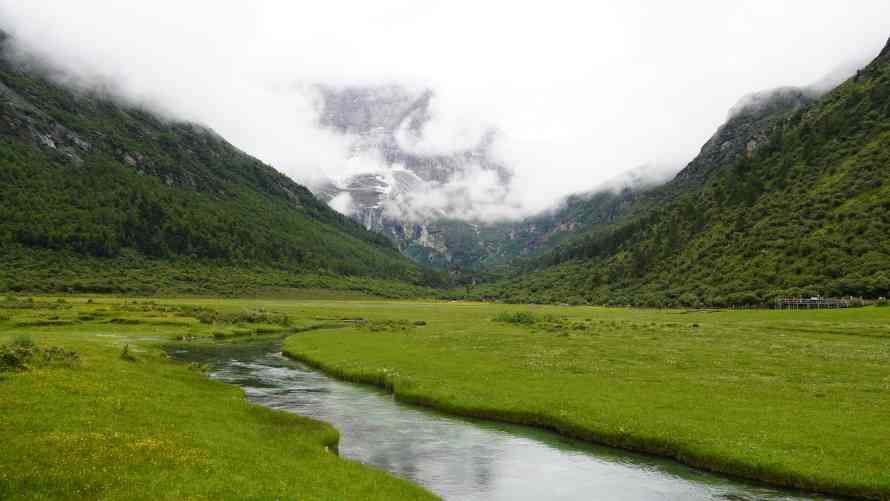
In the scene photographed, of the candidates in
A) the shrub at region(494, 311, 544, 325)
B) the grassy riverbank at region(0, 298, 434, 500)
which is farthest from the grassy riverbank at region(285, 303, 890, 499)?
the shrub at region(494, 311, 544, 325)

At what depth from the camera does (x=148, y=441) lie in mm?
25250

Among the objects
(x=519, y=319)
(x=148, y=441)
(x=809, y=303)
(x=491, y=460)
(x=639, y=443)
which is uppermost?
(x=809, y=303)

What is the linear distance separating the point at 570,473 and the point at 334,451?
45.0ft

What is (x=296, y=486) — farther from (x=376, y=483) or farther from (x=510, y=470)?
(x=510, y=470)

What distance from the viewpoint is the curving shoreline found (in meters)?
27.5

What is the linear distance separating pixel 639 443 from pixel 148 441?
91.0 feet

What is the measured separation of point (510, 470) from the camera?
1240 inches

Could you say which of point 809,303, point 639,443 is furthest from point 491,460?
point 809,303

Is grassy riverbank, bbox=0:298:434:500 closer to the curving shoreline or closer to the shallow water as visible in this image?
the shallow water

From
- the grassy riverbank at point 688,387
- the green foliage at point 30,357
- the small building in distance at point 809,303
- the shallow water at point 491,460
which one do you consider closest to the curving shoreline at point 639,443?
the grassy riverbank at point 688,387

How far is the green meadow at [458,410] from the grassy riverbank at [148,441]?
104 millimetres

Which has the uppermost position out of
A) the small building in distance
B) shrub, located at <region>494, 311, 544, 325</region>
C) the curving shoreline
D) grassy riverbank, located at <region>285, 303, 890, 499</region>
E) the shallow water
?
the small building in distance

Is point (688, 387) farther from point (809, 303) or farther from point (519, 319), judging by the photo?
point (809, 303)

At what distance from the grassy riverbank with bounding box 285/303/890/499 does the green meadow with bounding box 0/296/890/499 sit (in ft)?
0.46
